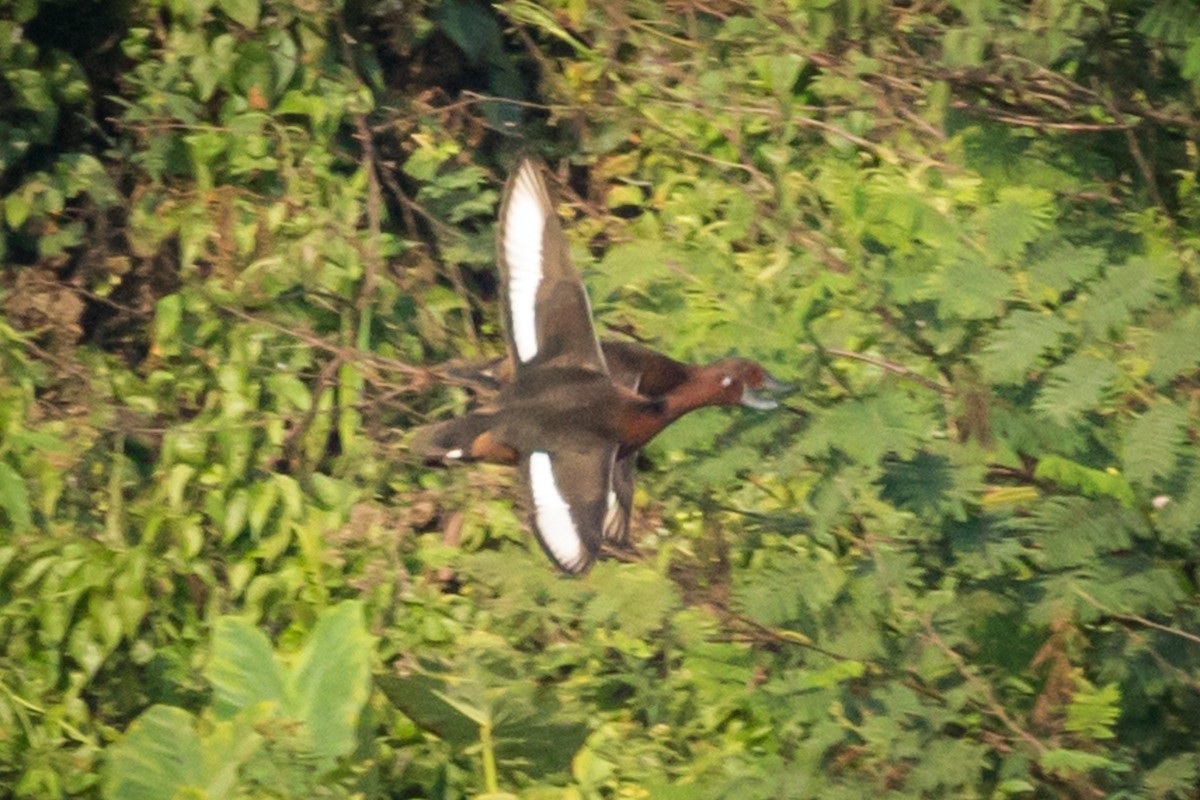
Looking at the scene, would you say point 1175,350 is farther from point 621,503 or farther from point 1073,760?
point 621,503

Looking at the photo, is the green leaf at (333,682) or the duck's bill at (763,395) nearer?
the duck's bill at (763,395)

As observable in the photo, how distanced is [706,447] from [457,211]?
192 centimetres

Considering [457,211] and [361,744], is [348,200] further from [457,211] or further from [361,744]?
[361,744]

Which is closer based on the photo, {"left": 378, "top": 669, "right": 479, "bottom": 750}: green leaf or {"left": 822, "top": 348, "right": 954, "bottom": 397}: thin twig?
{"left": 822, "top": 348, "right": 954, "bottom": 397}: thin twig

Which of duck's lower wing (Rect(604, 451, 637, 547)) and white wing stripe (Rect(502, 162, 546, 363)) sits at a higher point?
white wing stripe (Rect(502, 162, 546, 363))

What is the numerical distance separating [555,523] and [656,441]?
0.81 feet

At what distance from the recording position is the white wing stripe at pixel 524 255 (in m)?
3.28

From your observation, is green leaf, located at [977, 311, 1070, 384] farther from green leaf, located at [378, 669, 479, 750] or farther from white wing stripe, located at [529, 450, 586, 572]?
green leaf, located at [378, 669, 479, 750]

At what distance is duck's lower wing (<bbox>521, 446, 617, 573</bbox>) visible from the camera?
3111mm

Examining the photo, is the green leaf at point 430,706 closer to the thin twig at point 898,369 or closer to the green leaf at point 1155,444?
the thin twig at point 898,369

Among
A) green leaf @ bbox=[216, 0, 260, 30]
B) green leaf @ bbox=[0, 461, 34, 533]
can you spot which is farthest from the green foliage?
green leaf @ bbox=[216, 0, 260, 30]

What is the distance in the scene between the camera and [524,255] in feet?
11.0

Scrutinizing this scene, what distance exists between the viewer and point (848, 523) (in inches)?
125

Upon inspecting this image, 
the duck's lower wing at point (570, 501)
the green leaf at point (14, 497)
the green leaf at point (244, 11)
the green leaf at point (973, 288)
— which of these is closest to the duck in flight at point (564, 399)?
the duck's lower wing at point (570, 501)
